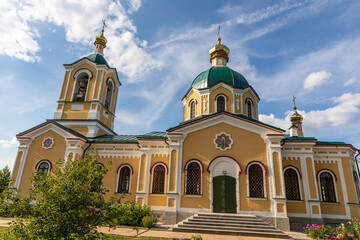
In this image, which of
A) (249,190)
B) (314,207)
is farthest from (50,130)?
(314,207)

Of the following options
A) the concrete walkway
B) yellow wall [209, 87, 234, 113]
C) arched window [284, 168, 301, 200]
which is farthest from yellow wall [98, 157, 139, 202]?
arched window [284, 168, 301, 200]

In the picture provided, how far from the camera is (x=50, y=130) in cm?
1473

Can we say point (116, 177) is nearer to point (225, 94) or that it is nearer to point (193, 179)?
point (193, 179)

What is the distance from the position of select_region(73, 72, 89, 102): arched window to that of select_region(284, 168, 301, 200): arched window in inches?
586

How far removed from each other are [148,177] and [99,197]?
7977mm

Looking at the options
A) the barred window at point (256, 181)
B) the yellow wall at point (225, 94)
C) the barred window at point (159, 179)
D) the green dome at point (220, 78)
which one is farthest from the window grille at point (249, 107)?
the barred window at point (159, 179)

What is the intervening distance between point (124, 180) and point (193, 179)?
4.56m

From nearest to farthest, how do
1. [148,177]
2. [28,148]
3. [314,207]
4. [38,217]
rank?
[38,217], [314,207], [148,177], [28,148]

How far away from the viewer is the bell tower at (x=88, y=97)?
16.5 meters

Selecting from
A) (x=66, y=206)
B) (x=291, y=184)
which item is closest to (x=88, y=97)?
(x=66, y=206)

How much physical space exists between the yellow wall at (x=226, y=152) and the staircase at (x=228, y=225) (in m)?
0.77

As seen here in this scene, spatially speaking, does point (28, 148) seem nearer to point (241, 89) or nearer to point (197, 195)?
point (197, 195)

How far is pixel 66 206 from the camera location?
16.0 feet

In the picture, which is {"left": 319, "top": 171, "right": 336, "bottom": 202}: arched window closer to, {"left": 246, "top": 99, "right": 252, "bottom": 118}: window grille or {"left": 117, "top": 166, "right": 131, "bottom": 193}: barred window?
{"left": 246, "top": 99, "right": 252, "bottom": 118}: window grille
